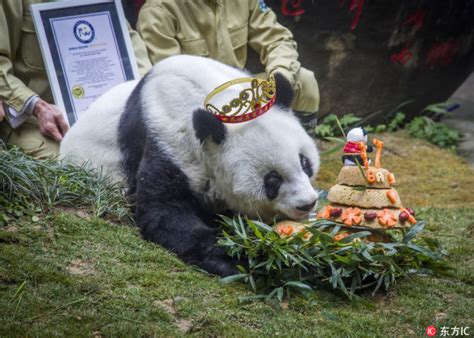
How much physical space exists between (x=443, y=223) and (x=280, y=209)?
139cm

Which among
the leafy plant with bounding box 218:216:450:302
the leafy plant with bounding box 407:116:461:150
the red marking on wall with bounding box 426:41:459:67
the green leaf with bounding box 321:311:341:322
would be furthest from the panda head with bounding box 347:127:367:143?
the red marking on wall with bounding box 426:41:459:67

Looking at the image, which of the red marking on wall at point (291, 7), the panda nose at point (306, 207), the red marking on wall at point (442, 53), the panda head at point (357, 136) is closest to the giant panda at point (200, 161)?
the panda nose at point (306, 207)

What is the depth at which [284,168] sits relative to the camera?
3.52 metres

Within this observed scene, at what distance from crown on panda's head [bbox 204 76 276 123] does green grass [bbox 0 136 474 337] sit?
0.72 m

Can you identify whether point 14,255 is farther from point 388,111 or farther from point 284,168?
point 388,111

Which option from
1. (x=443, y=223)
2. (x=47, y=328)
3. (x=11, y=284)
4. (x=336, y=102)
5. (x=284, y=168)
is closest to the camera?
(x=47, y=328)

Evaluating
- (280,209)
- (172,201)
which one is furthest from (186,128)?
(280,209)

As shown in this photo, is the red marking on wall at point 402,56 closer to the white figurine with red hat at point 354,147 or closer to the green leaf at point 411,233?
→ the white figurine with red hat at point 354,147

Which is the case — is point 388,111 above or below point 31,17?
below

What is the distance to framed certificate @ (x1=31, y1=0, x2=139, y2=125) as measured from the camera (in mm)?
4879

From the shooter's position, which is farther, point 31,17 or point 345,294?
point 31,17

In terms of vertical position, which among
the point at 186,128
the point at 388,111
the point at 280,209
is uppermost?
the point at 186,128

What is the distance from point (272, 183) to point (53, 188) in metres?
1.17
